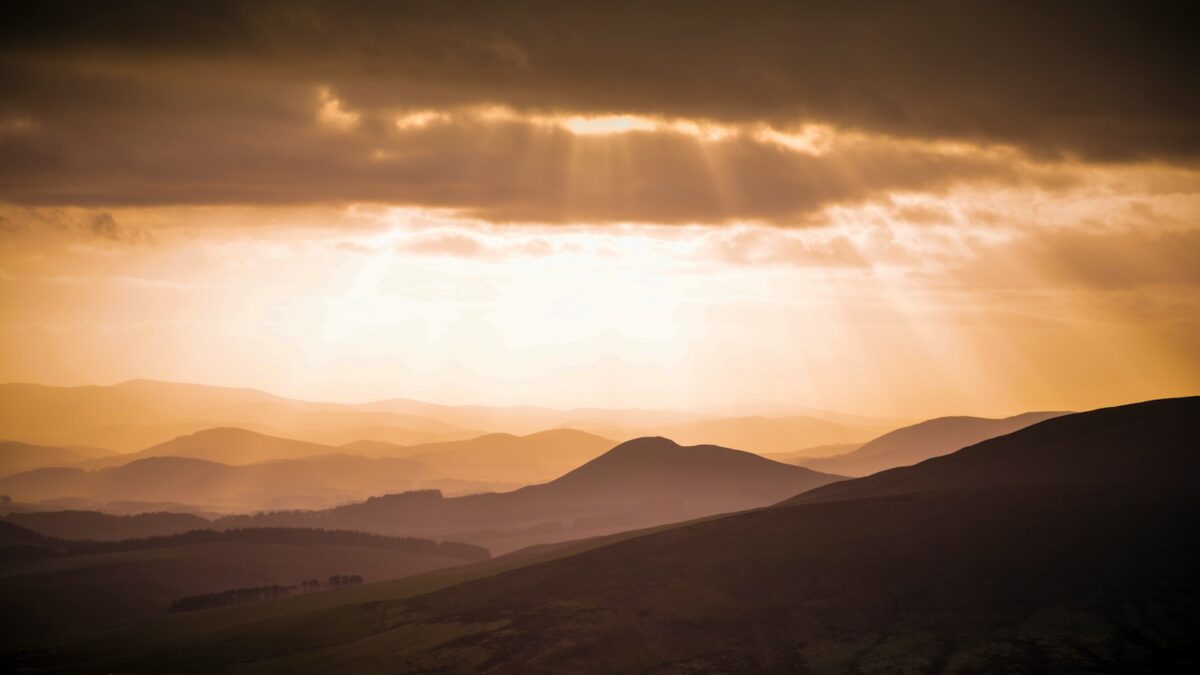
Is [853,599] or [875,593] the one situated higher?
[875,593]

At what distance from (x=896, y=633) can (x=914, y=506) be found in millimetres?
44872

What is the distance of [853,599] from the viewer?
15338cm

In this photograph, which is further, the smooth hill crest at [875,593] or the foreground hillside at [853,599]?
the foreground hillside at [853,599]

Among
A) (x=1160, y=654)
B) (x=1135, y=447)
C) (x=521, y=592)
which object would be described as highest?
(x=1135, y=447)

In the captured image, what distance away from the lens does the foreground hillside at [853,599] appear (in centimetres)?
13662

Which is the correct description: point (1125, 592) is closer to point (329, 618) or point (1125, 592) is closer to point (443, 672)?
point (443, 672)

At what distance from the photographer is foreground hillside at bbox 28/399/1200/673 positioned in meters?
137

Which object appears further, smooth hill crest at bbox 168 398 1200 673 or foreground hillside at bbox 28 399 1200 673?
foreground hillside at bbox 28 399 1200 673

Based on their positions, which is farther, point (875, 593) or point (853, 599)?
point (875, 593)

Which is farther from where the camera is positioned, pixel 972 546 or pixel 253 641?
pixel 253 641

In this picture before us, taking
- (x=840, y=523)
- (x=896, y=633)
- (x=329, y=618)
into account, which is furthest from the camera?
(x=329, y=618)

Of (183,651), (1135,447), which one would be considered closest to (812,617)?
(1135,447)

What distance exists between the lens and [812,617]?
150m

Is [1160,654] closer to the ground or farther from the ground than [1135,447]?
closer to the ground
